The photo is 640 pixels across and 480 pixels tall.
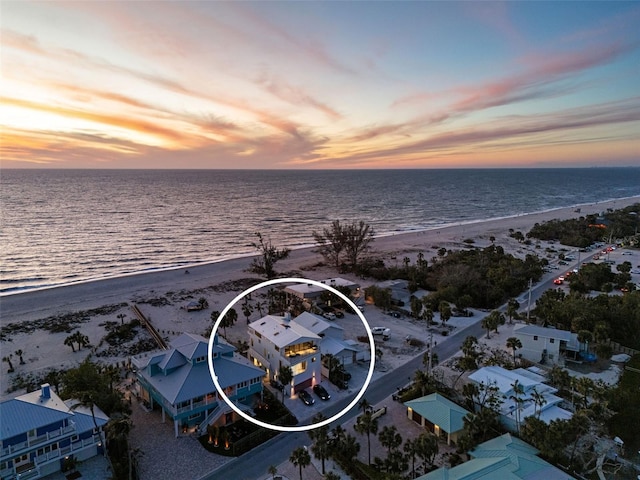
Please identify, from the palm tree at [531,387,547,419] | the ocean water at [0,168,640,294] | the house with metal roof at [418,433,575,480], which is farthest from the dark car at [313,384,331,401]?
the ocean water at [0,168,640,294]

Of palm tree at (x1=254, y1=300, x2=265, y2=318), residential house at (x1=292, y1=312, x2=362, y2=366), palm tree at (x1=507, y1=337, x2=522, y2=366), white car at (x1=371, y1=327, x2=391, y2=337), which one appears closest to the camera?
residential house at (x1=292, y1=312, x2=362, y2=366)

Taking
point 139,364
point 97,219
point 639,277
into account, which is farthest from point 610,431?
point 97,219

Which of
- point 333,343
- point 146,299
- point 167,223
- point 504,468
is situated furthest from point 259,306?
point 167,223

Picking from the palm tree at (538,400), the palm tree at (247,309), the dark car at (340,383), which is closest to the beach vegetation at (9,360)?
the palm tree at (247,309)

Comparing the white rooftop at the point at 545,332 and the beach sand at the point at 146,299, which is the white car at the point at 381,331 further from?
the white rooftop at the point at 545,332

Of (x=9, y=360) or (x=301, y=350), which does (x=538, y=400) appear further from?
(x=9, y=360)

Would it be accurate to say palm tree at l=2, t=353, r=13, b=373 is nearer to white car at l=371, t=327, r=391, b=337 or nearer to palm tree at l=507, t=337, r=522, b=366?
white car at l=371, t=327, r=391, b=337

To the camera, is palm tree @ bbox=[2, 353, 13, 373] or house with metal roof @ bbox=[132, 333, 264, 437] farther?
palm tree @ bbox=[2, 353, 13, 373]
